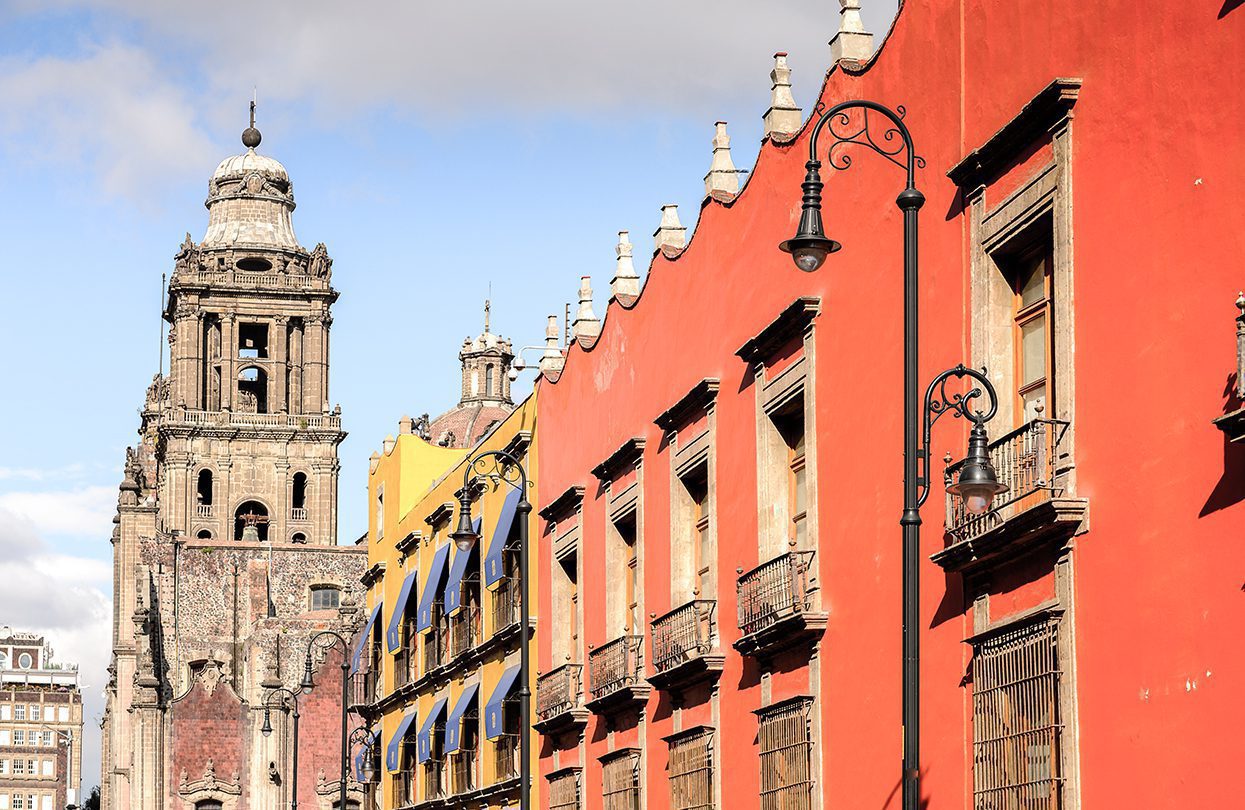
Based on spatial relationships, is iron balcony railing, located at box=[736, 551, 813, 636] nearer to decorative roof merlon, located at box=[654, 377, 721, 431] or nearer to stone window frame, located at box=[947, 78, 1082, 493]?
decorative roof merlon, located at box=[654, 377, 721, 431]

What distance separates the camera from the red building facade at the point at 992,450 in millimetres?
14867

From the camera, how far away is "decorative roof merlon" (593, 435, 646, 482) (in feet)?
97.4

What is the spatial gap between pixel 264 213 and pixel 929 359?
9701 cm

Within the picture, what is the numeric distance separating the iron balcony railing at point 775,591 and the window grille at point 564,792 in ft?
30.3

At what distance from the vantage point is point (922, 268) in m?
20.0

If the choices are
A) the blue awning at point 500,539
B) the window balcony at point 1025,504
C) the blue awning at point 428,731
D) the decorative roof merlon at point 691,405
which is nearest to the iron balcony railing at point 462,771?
the blue awning at point 428,731

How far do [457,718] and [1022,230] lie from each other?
84.8ft

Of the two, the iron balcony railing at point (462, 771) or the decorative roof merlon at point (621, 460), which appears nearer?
the decorative roof merlon at point (621, 460)

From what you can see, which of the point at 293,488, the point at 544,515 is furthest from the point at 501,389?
the point at 544,515

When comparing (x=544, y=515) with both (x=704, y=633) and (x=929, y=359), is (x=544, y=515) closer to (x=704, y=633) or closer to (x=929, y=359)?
(x=704, y=633)

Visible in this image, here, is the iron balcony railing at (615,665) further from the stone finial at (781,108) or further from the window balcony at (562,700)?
the stone finial at (781,108)

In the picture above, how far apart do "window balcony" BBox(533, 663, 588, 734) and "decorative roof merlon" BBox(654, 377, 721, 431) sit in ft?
17.9

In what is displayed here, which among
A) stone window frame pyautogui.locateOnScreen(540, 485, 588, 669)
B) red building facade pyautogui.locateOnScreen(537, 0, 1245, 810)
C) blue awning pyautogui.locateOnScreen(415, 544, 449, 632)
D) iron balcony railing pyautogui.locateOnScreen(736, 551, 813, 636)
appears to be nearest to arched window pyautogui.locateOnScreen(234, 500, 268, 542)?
blue awning pyautogui.locateOnScreen(415, 544, 449, 632)

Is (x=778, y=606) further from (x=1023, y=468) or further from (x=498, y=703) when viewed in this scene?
(x=498, y=703)
